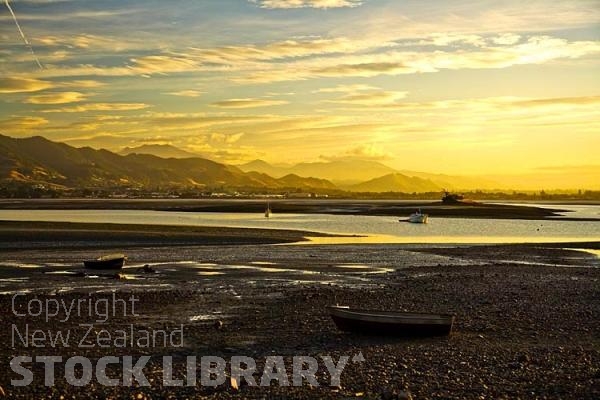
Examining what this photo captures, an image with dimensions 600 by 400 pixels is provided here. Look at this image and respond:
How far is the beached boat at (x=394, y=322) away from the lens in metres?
24.3

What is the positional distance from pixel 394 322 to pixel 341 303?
7.86 meters

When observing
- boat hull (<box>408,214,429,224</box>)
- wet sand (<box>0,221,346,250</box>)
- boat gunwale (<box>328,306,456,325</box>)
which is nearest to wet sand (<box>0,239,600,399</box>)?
boat gunwale (<box>328,306,456,325</box>)

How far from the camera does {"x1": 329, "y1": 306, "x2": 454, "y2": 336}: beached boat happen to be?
24.3 metres

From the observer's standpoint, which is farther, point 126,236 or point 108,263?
point 126,236

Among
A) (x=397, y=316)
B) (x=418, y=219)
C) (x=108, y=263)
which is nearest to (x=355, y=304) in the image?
(x=397, y=316)

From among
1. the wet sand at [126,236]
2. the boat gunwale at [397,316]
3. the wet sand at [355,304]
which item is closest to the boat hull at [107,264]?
the wet sand at [355,304]

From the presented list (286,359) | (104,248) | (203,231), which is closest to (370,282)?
(286,359)

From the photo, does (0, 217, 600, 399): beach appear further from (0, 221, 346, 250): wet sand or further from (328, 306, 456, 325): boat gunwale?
(0, 221, 346, 250): wet sand

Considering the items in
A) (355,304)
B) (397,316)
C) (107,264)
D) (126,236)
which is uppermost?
(397,316)

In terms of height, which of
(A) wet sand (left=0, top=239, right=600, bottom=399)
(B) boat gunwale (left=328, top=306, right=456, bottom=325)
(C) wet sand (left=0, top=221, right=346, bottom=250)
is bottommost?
(A) wet sand (left=0, top=239, right=600, bottom=399)

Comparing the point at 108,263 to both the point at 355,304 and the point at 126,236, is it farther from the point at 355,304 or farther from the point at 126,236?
A: the point at 126,236

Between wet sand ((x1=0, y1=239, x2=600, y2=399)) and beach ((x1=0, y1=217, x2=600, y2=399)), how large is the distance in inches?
2.7

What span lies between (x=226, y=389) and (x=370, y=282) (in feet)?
74.2

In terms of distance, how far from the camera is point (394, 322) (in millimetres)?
24328
